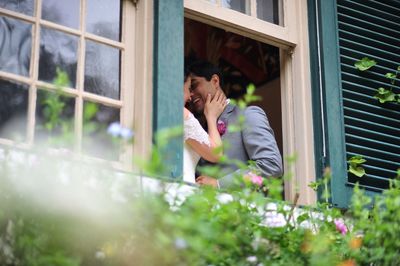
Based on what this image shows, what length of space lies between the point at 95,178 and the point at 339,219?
49.7 inches

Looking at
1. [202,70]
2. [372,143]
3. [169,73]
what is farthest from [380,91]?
[169,73]

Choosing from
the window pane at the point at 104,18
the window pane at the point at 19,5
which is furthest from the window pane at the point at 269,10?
the window pane at the point at 19,5

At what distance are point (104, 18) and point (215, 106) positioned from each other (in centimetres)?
93

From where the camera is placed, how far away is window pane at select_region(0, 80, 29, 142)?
4.87 metres

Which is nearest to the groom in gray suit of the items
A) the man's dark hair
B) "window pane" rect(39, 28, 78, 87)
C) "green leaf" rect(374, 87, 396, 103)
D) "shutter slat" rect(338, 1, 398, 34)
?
the man's dark hair

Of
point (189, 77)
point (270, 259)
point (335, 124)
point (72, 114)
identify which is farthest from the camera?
point (189, 77)

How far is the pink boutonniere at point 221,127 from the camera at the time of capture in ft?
19.4

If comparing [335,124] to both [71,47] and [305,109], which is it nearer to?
[305,109]

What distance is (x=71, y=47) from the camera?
17.1ft

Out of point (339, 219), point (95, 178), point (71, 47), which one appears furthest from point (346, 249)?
point (71, 47)

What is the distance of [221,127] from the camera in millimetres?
5934

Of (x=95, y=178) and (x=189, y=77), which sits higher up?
(x=189, y=77)

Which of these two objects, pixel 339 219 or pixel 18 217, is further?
pixel 339 219

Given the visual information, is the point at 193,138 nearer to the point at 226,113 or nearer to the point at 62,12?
the point at 226,113
